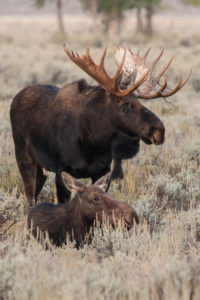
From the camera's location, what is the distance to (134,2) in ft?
124

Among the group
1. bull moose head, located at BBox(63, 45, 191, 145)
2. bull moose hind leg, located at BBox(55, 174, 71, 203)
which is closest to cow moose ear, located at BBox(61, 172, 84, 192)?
bull moose hind leg, located at BBox(55, 174, 71, 203)

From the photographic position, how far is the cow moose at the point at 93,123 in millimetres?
4820

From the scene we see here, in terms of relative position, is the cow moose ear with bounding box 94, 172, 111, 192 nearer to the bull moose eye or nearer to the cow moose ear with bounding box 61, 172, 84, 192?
the cow moose ear with bounding box 61, 172, 84, 192

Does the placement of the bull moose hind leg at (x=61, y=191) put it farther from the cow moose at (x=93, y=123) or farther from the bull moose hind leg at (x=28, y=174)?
the bull moose hind leg at (x=28, y=174)

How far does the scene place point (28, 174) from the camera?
589cm

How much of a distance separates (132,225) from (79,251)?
0.48 meters

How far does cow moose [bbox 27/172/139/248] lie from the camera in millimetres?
4496

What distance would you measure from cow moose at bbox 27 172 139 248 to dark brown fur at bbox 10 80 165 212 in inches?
10.5

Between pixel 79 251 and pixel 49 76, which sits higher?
pixel 79 251

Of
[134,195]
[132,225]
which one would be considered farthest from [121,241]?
[134,195]

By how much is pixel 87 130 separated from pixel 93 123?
8 centimetres

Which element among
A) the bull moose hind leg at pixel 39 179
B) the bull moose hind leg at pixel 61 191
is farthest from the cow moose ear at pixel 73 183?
the bull moose hind leg at pixel 39 179

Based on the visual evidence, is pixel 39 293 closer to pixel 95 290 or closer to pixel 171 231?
pixel 95 290

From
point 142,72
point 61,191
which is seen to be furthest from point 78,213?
point 142,72
